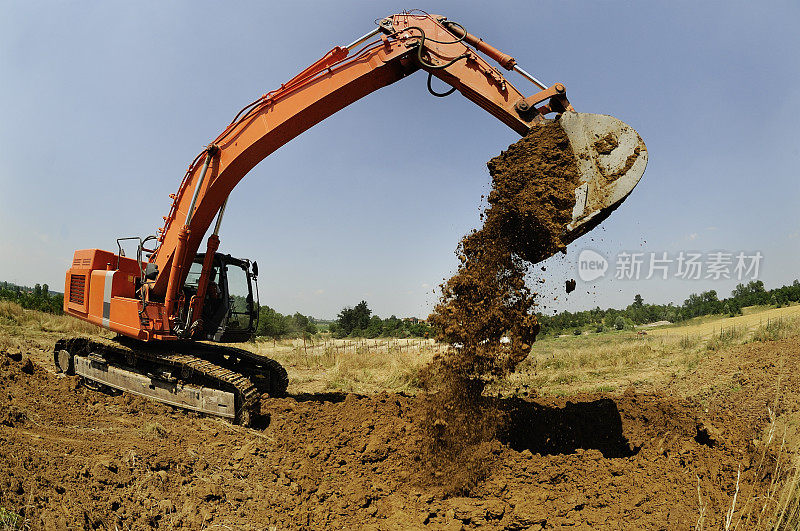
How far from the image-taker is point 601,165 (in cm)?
504

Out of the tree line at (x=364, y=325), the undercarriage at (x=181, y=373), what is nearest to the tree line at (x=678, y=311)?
the tree line at (x=364, y=325)

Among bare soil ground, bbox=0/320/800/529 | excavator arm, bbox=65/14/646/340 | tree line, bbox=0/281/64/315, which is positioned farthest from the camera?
tree line, bbox=0/281/64/315

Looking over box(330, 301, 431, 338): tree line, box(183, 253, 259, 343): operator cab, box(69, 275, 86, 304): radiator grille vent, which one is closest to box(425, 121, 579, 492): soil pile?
box(183, 253, 259, 343): operator cab

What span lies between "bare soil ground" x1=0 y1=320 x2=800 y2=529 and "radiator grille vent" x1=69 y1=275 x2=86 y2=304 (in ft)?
5.26

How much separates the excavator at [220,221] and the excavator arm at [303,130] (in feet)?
0.05

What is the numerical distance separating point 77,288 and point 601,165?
898 cm

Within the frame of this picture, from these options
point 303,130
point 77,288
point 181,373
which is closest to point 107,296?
point 77,288

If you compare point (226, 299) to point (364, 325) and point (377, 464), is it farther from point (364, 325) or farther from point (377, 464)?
point (364, 325)

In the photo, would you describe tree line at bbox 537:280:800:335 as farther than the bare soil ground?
Yes

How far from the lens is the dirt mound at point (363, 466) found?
3910 mm

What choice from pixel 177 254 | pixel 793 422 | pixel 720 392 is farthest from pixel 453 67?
pixel 720 392

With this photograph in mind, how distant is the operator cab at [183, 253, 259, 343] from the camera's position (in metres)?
7.76

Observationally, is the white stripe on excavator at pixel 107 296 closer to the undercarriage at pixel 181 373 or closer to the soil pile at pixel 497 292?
the undercarriage at pixel 181 373

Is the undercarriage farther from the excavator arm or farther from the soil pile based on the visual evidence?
the soil pile
